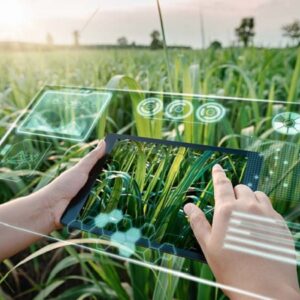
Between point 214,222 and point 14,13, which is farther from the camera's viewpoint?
point 14,13

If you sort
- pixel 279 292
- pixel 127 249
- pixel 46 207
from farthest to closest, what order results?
pixel 46 207
pixel 127 249
pixel 279 292

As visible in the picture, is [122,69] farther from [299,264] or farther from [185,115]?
[299,264]

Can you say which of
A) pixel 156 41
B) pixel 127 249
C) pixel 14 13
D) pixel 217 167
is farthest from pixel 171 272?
pixel 14 13

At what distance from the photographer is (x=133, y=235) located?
612mm

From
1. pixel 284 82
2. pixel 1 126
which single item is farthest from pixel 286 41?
pixel 1 126

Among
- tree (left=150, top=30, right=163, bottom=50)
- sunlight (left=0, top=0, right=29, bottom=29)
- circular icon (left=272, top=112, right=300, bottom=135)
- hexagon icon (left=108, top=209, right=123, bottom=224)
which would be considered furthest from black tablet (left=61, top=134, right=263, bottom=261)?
sunlight (left=0, top=0, right=29, bottom=29)

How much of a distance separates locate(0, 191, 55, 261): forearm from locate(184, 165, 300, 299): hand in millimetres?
243

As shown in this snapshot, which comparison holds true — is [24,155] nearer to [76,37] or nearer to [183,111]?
[183,111]

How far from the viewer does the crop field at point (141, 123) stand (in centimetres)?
66

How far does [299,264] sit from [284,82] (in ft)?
2.33

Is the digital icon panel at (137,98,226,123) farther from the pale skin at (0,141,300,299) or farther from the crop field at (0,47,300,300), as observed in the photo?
the pale skin at (0,141,300,299)

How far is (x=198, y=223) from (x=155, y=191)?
0.31ft

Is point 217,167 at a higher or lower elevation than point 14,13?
lower

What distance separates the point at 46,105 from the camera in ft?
Answer: 3.09
